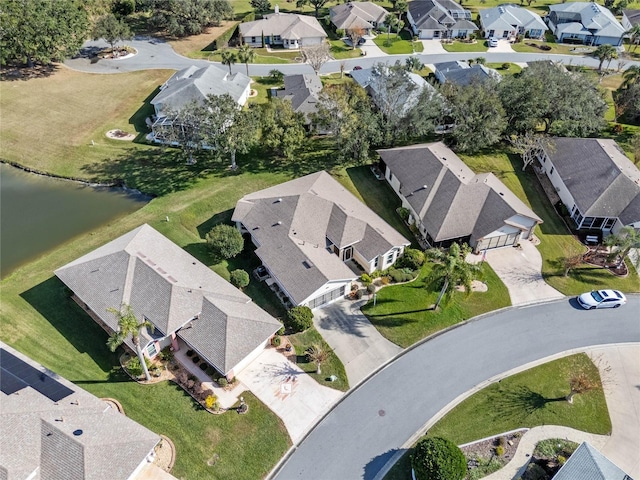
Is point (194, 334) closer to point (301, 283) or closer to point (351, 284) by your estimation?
point (301, 283)

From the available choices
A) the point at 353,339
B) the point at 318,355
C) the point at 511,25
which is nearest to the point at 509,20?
the point at 511,25

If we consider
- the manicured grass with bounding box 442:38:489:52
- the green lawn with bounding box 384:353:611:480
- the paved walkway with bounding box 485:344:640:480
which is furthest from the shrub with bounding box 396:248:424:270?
the manicured grass with bounding box 442:38:489:52

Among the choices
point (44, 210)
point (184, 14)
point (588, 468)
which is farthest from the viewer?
point (184, 14)

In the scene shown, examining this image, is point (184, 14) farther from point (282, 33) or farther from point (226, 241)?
point (226, 241)

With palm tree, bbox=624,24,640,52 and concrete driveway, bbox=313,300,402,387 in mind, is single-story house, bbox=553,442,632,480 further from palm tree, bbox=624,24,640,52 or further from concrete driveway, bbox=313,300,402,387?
palm tree, bbox=624,24,640,52

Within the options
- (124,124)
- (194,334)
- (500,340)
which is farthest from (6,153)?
(500,340)

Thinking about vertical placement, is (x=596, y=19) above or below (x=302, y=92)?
above

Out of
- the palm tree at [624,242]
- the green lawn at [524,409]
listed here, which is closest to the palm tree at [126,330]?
the green lawn at [524,409]
